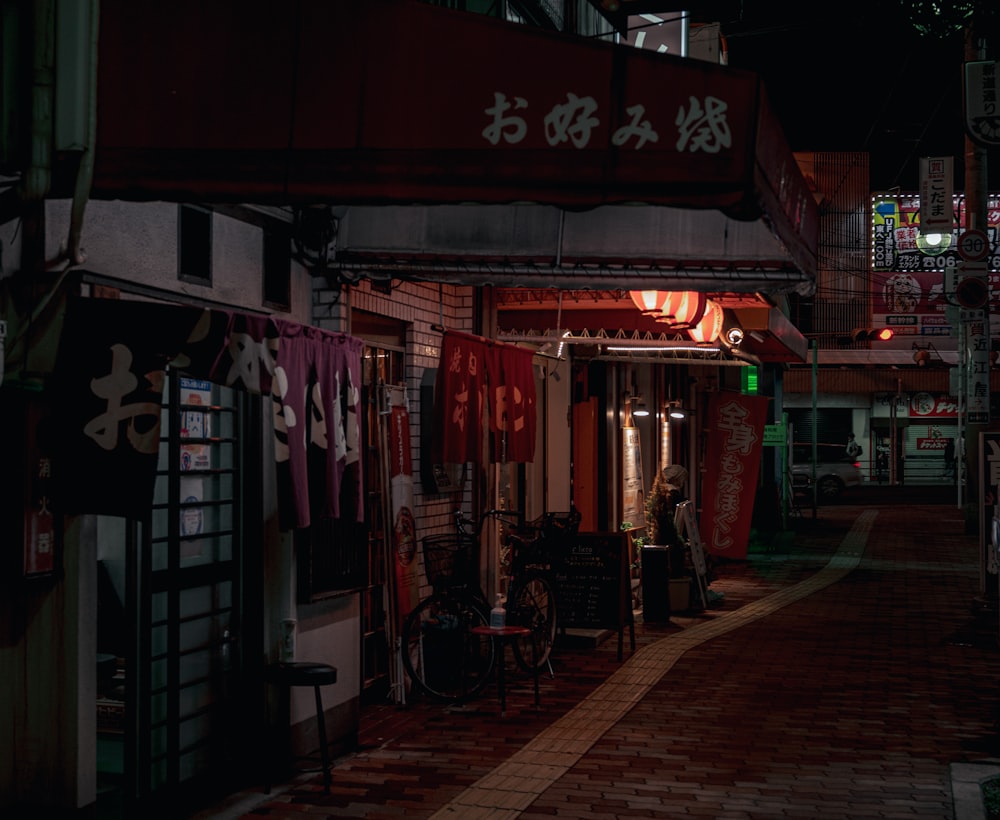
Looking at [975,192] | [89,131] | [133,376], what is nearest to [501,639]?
[133,376]

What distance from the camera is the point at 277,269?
9117 millimetres

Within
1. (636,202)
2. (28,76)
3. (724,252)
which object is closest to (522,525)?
(724,252)

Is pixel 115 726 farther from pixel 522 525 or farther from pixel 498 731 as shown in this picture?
pixel 522 525

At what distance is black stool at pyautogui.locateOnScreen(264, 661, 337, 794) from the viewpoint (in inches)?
321

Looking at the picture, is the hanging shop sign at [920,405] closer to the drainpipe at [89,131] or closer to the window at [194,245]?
the window at [194,245]

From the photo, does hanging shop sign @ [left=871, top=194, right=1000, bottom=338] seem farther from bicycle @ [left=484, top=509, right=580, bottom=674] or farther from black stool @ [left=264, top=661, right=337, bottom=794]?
black stool @ [left=264, top=661, right=337, bottom=794]

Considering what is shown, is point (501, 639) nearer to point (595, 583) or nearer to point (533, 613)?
point (533, 613)

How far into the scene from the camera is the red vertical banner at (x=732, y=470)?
70.3 feet

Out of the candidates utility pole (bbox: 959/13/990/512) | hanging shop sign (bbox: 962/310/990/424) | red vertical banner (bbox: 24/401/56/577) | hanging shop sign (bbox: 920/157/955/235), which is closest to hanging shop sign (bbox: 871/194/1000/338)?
hanging shop sign (bbox: 920/157/955/235)

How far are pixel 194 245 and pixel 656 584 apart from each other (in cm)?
997

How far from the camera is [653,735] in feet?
32.7

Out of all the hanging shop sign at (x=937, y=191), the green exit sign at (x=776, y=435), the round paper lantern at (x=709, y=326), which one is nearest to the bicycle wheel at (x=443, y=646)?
the round paper lantern at (x=709, y=326)

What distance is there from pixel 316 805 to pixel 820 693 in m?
5.89

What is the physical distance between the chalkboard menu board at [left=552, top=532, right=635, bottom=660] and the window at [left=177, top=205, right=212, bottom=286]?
680 centimetres
